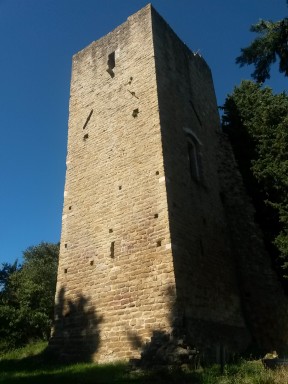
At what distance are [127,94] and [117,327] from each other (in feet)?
24.4

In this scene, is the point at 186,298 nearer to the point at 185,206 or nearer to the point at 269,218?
the point at 185,206

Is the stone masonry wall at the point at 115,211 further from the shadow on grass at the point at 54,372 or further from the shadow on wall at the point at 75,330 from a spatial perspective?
the shadow on grass at the point at 54,372

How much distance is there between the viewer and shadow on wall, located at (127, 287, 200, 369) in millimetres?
7750

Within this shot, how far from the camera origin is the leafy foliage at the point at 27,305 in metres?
19.6

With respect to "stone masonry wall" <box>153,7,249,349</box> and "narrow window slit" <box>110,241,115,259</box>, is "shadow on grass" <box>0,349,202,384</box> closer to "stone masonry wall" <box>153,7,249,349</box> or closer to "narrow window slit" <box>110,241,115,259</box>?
"stone masonry wall" <box>153,7,249,349</box>

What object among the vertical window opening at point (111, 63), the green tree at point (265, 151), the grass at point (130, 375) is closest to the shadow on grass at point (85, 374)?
the grass at point (130, 375)

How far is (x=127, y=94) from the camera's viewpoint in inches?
508

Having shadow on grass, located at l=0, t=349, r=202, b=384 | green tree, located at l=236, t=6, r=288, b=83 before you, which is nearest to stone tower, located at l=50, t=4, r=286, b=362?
shadow on grass, located at l=0, t=349, r=202, b=384

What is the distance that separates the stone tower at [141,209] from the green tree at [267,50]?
2.74m

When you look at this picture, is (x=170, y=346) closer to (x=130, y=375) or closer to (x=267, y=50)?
(x=130, y=375)

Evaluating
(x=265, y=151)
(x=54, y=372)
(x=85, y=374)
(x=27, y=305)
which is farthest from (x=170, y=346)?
(x=27, y=305)

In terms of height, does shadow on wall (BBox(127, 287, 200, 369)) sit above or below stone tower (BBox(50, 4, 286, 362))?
below

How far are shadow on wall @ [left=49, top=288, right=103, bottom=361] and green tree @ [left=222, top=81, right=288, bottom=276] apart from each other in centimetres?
576

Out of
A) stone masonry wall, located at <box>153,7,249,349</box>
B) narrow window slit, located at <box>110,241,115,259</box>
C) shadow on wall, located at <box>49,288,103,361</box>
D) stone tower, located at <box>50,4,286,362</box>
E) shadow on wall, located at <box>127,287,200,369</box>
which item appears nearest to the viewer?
shadow on wall, located at <box>127,287,200,369</box>
